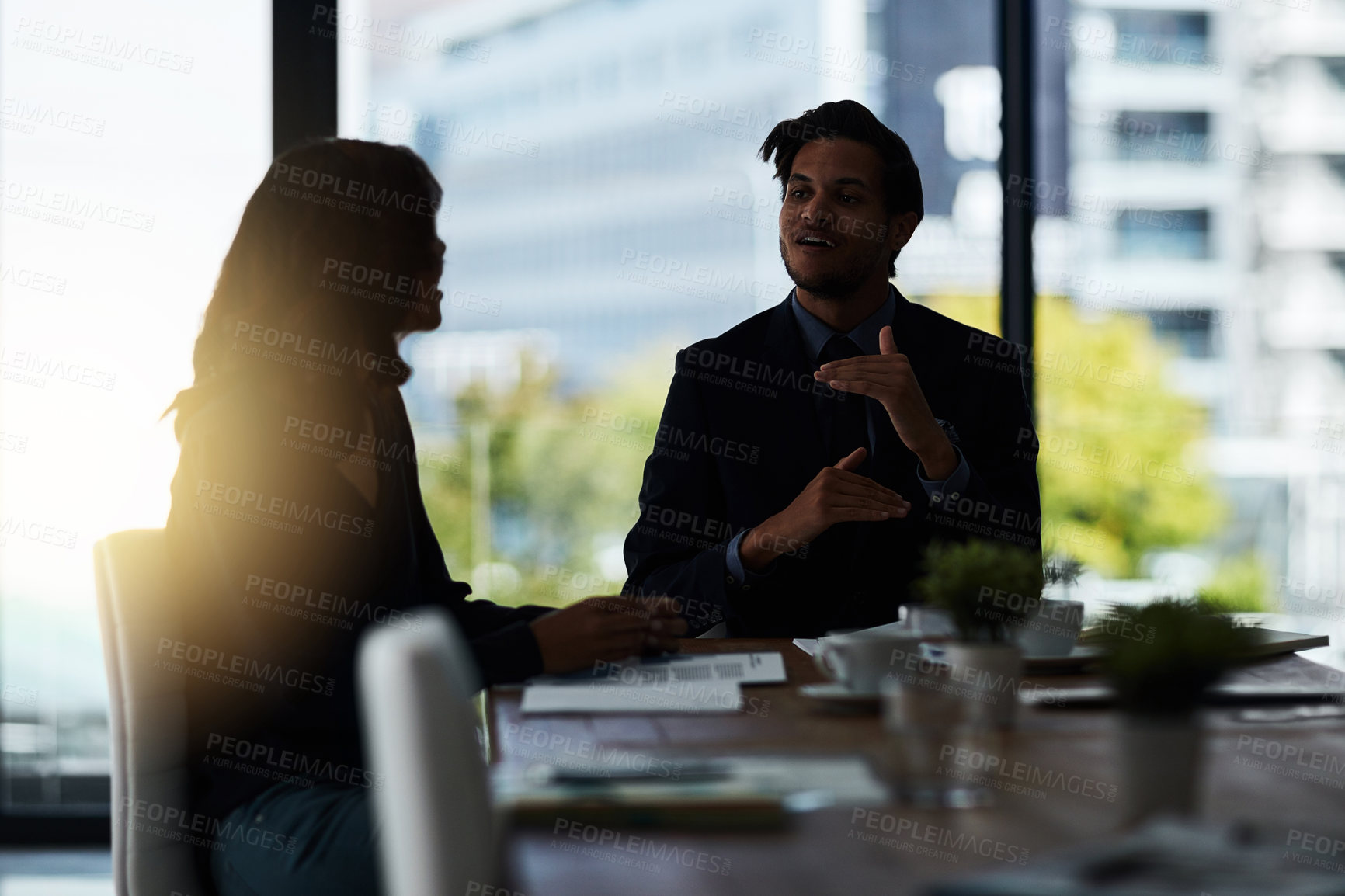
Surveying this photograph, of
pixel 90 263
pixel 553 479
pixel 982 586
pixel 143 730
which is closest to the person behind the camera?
pixel 982 586

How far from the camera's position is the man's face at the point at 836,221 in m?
2.53

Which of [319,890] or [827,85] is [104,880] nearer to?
[319,890]

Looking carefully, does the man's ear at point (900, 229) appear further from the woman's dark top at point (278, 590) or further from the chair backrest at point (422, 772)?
the chair backrest at point (422, 772)

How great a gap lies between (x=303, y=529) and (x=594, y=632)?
1.30ft

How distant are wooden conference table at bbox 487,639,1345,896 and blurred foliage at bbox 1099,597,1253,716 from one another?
0.04 metres

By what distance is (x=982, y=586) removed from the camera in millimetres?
1192

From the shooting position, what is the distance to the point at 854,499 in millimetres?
2078

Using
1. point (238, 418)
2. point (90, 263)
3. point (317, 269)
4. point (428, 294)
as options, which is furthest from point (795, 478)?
point (90, 263)

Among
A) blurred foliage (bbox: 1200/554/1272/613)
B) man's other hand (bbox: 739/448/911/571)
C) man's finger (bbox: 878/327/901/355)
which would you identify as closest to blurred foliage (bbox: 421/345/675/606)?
man's finger (bbox: 878/327/901/355)

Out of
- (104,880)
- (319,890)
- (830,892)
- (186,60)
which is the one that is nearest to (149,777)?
(319,890)

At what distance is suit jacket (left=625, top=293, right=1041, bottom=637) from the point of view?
7.44ft

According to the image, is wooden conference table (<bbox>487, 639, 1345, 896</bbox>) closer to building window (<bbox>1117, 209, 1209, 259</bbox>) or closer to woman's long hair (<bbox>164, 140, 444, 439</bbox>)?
woman's long hair (<bbox>164, 140, 444, 439</bbox>)

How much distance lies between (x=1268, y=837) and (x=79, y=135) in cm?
338

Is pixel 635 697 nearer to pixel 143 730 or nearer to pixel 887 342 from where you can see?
pixel 143 730
